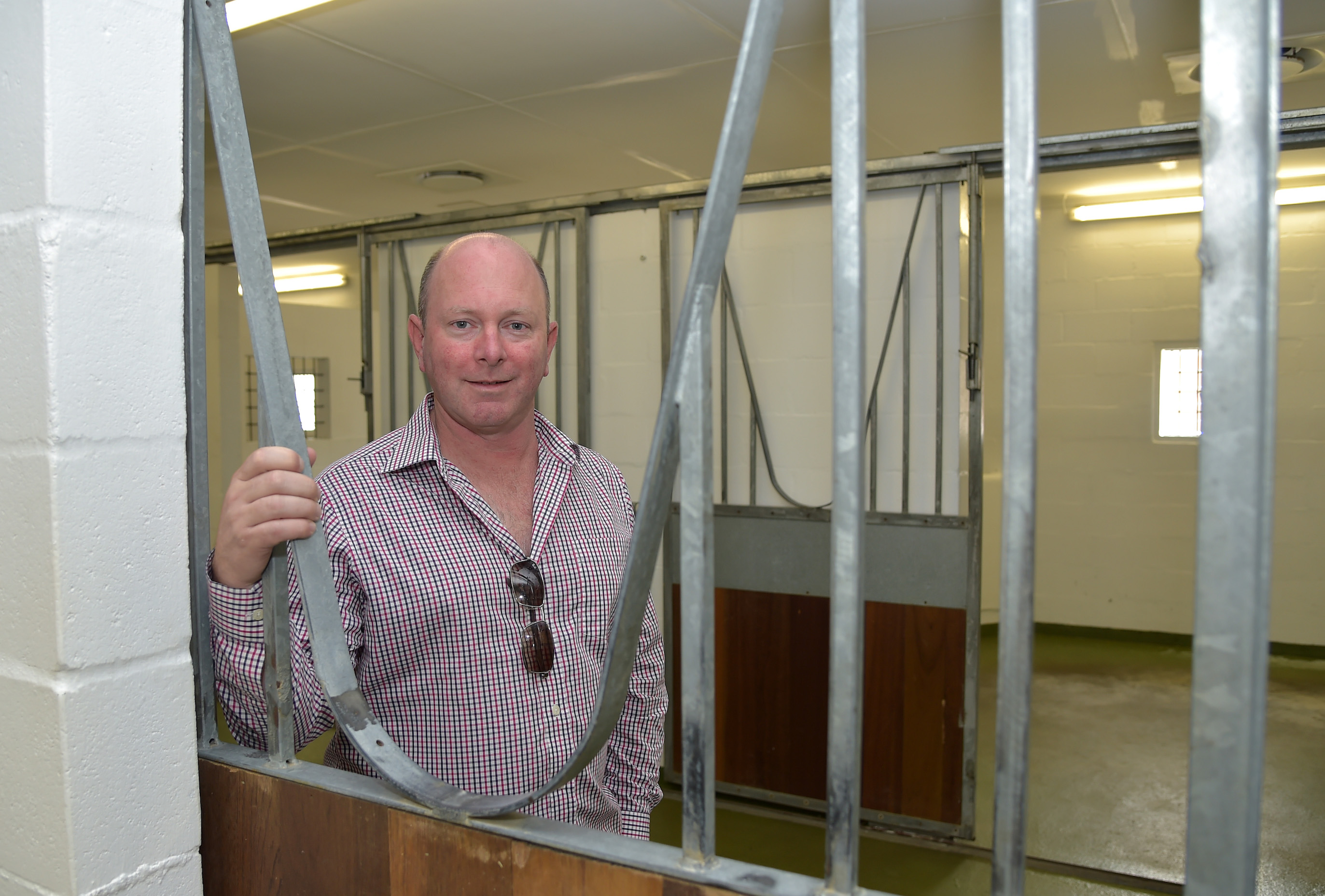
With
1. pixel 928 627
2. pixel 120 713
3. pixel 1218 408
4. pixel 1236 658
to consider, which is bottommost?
pixel 928 627

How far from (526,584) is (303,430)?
48cm

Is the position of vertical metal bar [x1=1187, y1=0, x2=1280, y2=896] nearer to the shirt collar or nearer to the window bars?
the window bars

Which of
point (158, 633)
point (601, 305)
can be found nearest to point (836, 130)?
point (158, 633)

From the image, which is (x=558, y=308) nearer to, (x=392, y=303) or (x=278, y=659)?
(x=392, y=303)

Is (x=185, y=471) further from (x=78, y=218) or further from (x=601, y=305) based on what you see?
(x=601, y=305)

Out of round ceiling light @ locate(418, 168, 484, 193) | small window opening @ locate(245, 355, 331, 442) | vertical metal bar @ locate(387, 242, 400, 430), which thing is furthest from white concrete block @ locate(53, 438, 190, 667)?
small window opening @ locate(245, 355, 331, 442)

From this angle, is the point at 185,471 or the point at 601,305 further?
the point at 601,305

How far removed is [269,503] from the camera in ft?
→ 2.88

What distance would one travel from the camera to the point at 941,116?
4.06 meters

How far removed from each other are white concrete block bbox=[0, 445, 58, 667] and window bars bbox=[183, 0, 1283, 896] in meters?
0.17

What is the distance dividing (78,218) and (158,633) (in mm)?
389

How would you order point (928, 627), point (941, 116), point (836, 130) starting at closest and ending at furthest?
1. point (836, 130)
2. point (928, 627)
3. point (941, 116)

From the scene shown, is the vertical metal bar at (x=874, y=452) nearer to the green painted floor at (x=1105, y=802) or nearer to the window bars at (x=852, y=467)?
the green painted floor at (x=1105, y=802)

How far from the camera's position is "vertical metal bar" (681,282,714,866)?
0.71 metres
